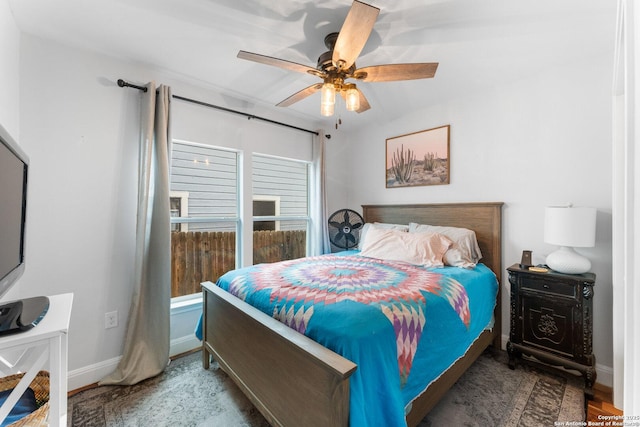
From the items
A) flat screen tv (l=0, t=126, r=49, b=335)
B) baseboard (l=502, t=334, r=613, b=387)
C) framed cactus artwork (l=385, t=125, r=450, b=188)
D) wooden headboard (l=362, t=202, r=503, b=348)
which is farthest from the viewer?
framed cactus artwork (l=385, t=125, r=450, b=188)

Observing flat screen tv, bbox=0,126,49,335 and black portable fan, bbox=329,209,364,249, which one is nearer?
flat screen tv, bbox=0,126,49,335

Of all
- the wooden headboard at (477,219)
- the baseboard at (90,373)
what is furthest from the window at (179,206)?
the wooden headboard at (477,219)

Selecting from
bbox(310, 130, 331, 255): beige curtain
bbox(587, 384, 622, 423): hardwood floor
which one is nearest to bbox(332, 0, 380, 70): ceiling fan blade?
bbox(310, 130, 331, 255): beige curtain

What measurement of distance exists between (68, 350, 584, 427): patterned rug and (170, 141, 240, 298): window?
2.86 ft

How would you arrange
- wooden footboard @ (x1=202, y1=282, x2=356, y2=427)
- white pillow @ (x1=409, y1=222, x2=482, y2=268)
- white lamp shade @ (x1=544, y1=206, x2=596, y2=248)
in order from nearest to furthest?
wooden footboard @ (x1=202, y1=282, x2=356, y2=427) → white lamp shade @ (x1=544, y1=206, x2=596, y2=248) → white pillow @ (x1=409, y1=222, x2=482, y2=268)

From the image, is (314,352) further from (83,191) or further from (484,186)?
(484,186)

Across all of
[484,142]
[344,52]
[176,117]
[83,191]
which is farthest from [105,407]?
[484,142]

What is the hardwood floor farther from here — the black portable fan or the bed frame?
the black portable fan

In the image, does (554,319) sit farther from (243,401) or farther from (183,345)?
(183,345)

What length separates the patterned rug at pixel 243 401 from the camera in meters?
1.63

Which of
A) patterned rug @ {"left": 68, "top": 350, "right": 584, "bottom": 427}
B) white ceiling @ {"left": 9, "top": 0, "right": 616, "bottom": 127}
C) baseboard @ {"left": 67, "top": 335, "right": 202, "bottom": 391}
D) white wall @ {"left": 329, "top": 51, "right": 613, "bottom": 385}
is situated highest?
white ceiling @ {"left": 9, "top": 0, "right": 616, "bottom": 127}

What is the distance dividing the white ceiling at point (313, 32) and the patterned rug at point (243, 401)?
2.44m

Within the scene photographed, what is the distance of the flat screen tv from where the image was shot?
930mm

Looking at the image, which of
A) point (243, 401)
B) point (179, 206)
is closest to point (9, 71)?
point (179, 206)
